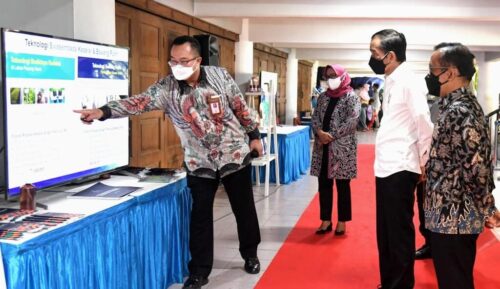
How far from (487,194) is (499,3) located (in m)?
5.40

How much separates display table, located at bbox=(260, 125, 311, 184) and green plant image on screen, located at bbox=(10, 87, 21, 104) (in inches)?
172

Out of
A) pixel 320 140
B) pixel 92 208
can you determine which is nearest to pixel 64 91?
pixel 92 208

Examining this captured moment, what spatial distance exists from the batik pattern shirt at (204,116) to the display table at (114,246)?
0.24m

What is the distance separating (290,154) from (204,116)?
4.46 metres

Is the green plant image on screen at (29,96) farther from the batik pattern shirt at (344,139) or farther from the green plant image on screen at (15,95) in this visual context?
the batik pattern shirt at (344,139)

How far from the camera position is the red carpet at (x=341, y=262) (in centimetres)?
338

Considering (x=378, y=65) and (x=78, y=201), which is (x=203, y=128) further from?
(x=378, y=65)

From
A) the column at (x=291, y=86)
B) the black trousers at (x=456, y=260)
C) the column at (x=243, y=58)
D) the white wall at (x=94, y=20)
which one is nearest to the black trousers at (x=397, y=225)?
the black trousers at (x=456, y=260)

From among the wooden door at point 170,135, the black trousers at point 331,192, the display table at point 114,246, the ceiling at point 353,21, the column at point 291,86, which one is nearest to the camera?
the display table at point 114,246

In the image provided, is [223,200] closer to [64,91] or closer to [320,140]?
[320,140]

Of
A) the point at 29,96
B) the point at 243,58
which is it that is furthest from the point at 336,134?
the point at 243,58

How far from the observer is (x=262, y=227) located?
4828 millimetres

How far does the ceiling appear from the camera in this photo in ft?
22.1

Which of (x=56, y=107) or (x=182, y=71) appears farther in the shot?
(x=182, y=71)
